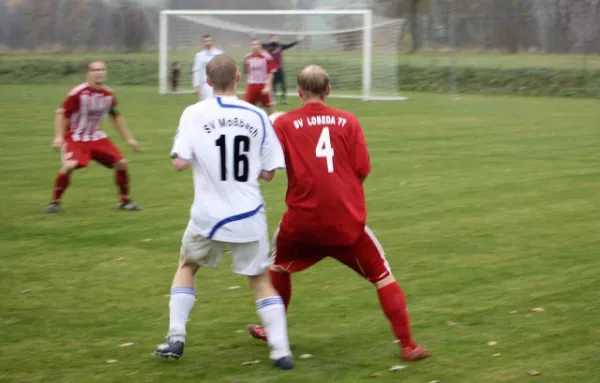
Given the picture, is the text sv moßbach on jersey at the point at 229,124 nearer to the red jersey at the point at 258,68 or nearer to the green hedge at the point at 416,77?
the red jersey at the point at 258,68

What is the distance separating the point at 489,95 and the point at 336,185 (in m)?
32.2

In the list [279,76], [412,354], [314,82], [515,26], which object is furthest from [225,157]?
[515,26]

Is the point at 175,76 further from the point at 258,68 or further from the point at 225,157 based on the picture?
the point at 225,157

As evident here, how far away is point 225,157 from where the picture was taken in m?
5.88

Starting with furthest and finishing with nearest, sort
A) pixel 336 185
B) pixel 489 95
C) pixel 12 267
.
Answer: pixel 489 95 < pixel 12 267 < pixel 336 185

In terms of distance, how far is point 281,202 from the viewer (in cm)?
1252

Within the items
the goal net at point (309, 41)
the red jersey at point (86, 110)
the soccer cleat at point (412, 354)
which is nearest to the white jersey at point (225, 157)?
the soccer cleat at point (412, 354)

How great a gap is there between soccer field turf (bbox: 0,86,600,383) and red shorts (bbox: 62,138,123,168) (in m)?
0.66

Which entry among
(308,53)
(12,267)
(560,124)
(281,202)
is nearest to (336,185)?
(12,267)

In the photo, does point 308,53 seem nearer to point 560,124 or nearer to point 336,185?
point 560,124

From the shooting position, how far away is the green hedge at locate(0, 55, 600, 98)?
36.3 m

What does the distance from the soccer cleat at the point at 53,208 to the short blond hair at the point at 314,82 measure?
21.4ft

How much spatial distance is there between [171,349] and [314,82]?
5.92ft

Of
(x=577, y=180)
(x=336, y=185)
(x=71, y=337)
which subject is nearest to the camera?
(x=336, y=185)
